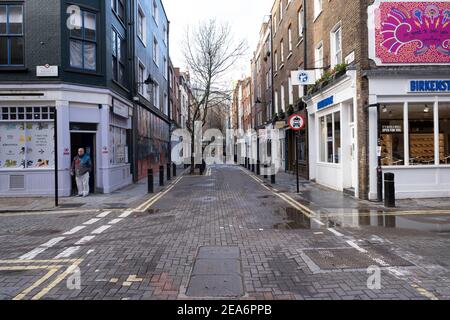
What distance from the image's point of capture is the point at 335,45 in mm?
16688

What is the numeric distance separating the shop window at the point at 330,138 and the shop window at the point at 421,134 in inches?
125

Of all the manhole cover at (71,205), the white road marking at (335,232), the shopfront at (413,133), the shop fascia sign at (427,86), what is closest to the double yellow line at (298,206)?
the white road marking at (335,232)

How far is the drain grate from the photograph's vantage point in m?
5.87

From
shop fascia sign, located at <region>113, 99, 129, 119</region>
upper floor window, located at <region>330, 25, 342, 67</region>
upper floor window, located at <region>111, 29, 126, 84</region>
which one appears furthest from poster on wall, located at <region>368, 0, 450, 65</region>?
upper floor window, located at <region>111, 29, 126, 84</region>

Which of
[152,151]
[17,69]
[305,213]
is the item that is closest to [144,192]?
[17,69]

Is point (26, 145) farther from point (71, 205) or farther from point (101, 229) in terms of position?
point (101, 229)

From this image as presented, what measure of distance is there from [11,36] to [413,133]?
15.0 m

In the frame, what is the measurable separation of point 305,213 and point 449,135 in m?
6.26

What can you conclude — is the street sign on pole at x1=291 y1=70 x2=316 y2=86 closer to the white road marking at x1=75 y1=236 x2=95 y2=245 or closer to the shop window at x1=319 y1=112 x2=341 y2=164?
the shop window at x1=319 y1=112 x2=341 y2=164

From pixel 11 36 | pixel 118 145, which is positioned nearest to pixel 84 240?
pixel 11 36

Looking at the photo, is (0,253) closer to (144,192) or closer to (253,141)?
(144,192)

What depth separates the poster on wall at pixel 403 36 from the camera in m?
12.9

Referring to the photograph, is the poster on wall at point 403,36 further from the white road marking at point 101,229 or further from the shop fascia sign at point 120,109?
the shop fascia sign at point 120,109

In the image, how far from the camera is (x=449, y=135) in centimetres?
1323
